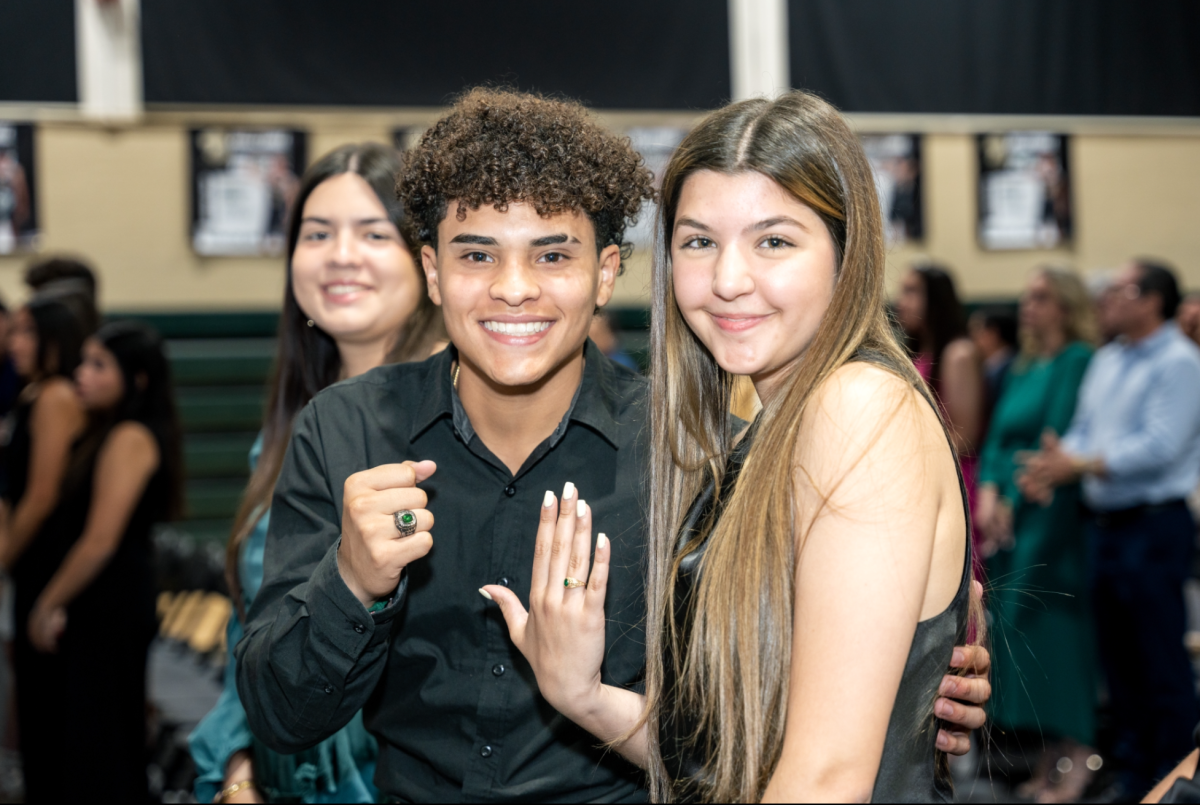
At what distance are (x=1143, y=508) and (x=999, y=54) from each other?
1831mm

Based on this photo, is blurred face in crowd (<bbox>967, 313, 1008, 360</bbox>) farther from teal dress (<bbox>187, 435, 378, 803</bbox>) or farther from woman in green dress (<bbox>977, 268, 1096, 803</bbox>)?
teal dress (<bbox>187, 435, 378, 803</bbox>)

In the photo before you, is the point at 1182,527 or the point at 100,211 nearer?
the point at 1182,527

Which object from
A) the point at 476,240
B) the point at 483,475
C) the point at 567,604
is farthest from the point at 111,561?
the point at 567,604

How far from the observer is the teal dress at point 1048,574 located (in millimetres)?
4449

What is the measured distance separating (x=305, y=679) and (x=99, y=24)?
278cm

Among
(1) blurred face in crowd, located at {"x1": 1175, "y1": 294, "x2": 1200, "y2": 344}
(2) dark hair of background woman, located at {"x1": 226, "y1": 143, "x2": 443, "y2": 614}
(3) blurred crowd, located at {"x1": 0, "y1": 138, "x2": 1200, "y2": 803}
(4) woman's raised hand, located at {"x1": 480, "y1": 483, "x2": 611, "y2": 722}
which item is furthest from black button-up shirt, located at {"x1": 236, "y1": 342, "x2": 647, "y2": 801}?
(1) blurred face in crowd, located at {"x1": 1175, "y1": 294, "x2": 1200, "y2": 344}

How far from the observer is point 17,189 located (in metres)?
8.57

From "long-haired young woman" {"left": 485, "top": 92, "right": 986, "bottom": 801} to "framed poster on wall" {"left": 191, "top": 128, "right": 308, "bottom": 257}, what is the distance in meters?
7.81

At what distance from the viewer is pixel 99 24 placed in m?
3.51

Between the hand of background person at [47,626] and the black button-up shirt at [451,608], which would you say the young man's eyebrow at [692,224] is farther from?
the hand of background person at [47,626]

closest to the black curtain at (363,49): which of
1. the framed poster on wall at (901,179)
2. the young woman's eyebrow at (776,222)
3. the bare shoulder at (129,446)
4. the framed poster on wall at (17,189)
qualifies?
the bare shoulder at (129,446)

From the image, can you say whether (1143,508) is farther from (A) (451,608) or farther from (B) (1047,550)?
(A) (451,608)

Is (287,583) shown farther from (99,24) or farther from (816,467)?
(99,24)

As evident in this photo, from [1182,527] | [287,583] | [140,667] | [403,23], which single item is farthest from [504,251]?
[1182,527]
